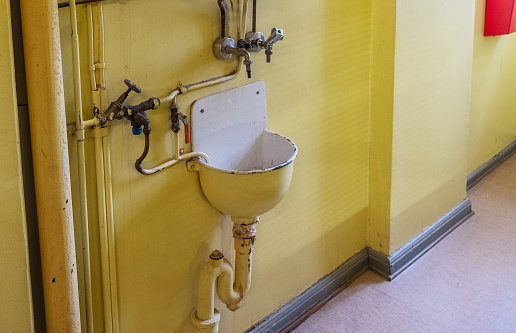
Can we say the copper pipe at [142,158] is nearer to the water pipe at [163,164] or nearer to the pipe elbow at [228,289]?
the water pipe at [163,164]

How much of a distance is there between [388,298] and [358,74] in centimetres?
97

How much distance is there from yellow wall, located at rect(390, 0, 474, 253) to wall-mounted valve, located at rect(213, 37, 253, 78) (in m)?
0.84

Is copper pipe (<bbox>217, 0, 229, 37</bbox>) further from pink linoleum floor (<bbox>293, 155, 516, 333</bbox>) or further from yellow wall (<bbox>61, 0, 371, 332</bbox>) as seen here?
pink linoleum floor (<bbox>293, 155, 516, 333</bbox>)

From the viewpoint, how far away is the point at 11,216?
1.33 meters

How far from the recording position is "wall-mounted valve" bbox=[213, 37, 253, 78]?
1.79m

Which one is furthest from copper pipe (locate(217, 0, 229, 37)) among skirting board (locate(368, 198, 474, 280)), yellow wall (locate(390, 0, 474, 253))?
skirting board (locate(368, 198, 474, 280))

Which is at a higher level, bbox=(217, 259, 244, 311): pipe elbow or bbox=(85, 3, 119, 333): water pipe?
bbox=(85, 3, 119, 333): water pipe

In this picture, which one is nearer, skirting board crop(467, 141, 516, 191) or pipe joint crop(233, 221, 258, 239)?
pipe joint crop(233, 221, 258, 239)

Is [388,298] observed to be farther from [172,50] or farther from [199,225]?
[172,50]

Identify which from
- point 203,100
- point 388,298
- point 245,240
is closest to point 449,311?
point 388,298

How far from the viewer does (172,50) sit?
1699 mm

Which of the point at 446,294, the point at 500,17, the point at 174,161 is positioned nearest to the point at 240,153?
the point at 174,161

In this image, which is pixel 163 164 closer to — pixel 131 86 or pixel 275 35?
pixel 131 86

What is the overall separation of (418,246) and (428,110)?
0.65 m
